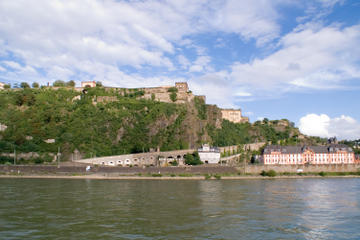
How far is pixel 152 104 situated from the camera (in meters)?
86.8

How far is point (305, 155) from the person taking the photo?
73438 mm

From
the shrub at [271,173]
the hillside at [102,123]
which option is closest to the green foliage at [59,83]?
the hillside at [102,123]

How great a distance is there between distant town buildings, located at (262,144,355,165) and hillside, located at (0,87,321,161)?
15.2 metres

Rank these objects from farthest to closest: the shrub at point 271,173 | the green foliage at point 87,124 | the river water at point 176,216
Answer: the green foliage at point 87,124 → the shrub at point 271,173 → the river water at point 176,216

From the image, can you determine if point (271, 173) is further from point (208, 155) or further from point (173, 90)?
point (173, 90)

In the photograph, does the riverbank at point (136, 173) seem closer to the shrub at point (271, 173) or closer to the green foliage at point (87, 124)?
the shrub at point (271, 173)

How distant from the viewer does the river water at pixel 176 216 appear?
17531 mm

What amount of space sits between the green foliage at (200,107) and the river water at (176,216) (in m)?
58.7

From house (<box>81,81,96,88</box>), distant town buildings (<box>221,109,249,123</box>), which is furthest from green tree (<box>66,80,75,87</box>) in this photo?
distant town buildings (<box>221,109,249,123</box>)

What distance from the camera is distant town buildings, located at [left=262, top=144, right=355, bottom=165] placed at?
73250 millimetres

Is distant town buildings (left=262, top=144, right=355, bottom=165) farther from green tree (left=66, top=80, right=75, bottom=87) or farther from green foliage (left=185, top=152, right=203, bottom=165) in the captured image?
green tree (left=66, top=80, right=75, bottom=87)

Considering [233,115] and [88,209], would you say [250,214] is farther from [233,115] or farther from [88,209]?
[233,115]

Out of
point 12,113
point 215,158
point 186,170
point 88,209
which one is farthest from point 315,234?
point 12,113

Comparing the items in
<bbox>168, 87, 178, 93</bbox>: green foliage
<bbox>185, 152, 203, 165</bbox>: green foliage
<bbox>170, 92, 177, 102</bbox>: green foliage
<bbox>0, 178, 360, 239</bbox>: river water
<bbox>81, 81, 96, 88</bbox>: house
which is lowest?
<bbox>0, 178, 360, 239</bbox>: river water
